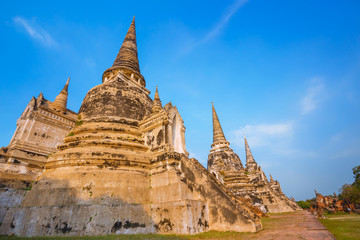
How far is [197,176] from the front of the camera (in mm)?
7758

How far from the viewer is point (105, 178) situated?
738 cm

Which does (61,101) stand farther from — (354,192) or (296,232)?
(354,192)

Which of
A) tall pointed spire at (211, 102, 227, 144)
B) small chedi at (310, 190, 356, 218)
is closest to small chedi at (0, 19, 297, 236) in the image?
tall pointed spire at (211, 102, 227, 144)

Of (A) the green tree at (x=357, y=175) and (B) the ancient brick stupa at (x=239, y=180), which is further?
(A) the green tree at (x=357, y=175)

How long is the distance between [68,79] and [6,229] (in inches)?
385

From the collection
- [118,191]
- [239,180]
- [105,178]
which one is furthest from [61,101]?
[239,180]

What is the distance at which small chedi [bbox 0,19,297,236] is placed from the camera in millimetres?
6453

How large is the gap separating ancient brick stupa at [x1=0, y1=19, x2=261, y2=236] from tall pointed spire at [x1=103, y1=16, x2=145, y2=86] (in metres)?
5.91

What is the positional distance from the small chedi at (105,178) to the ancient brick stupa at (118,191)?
0.03 meters

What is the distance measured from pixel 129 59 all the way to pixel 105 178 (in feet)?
36.7

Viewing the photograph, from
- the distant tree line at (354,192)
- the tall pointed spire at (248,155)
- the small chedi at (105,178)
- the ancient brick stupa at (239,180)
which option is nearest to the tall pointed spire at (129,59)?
the small chedi at (105,178)

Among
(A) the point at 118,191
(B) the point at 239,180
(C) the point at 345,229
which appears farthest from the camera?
(B) the point at 239,180

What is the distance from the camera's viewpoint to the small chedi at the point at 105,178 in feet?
21.2

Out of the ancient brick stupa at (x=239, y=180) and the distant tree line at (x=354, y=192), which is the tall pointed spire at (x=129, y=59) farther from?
the distant tree line at (x=354, y=192)
